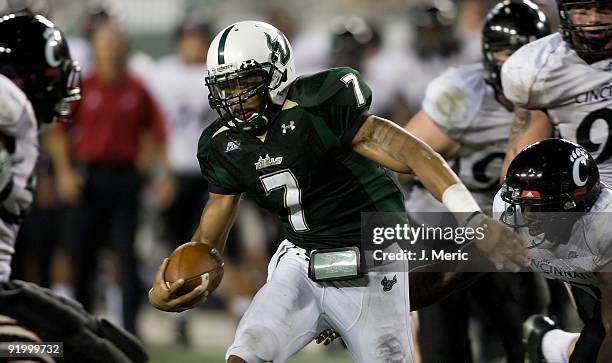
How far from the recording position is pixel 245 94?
390cm

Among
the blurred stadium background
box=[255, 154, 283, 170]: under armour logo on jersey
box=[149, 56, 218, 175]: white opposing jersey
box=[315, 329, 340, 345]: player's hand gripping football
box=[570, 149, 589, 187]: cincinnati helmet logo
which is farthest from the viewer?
box=[149, 56, 218, 175]: white opposing jersey

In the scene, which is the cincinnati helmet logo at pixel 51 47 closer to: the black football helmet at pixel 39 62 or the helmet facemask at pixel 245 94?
the black football helmet at pixel 39 62

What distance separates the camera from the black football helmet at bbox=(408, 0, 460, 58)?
7.88m

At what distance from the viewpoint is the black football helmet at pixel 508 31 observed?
4973 mm

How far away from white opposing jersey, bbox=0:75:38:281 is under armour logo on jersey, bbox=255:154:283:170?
89 centimetres

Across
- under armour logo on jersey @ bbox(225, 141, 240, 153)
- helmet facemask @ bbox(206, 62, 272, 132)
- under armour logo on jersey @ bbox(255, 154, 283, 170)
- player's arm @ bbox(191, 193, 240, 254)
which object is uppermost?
helmet facemask @ bbox(206, 62, 272, 132)

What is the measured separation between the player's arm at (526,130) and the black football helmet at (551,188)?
22.2 inches

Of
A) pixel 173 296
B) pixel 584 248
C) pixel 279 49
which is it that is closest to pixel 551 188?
pixel 584 248

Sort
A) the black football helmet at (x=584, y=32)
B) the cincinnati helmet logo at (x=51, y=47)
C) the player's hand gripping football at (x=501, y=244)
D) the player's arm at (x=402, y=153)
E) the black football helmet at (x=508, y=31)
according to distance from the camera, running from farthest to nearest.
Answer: the black football helmet at (x=508, y=31)
the cincinnati helmet logo at (x=51, y=47)
the black football helmet at (x=584, y=32)
the player's arm at (x=402, y=153)
the player's hand gripping football at (x=501, y=244)

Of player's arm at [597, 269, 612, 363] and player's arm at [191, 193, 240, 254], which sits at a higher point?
player's arm at [191, 193, 240, 254]

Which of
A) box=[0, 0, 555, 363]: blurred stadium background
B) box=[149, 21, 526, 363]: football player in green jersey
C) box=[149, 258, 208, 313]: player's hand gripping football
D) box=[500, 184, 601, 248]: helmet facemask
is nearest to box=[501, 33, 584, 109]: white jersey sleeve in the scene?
box=[500, 184, 601, 248]: helmet facemask

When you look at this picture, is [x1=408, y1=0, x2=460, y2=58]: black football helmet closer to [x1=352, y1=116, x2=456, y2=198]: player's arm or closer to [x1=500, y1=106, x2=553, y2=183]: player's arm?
[x1=500, y1=106, x2=553, y2=183]: player's arm

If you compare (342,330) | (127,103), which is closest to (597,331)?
(342,330)

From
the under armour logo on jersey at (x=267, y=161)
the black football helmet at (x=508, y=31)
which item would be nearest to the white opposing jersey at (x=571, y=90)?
the black football helmet at (x=508, y=31)
